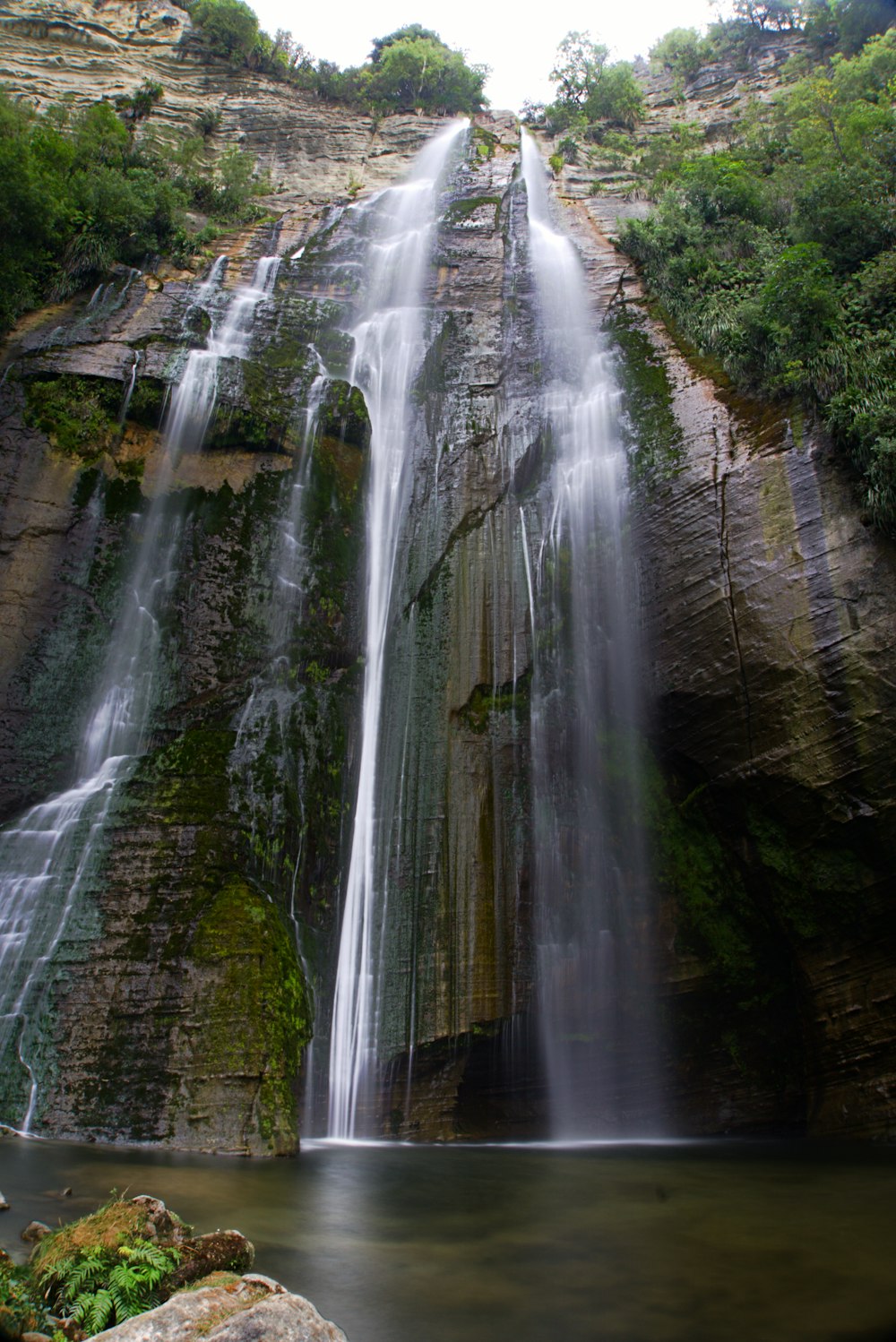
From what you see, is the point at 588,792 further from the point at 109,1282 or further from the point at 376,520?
the point at 109,1282

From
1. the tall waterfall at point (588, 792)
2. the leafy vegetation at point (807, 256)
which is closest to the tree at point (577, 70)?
the leafy vegetation at point (807, 256)

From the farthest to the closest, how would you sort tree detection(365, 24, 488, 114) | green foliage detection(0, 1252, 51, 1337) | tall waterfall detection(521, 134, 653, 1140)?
tree detection(365, 24, 488, 114) < tall waterfall detection(521, 134, 653, 1140) < green foliage detection(0, 1252, 51, 1337)

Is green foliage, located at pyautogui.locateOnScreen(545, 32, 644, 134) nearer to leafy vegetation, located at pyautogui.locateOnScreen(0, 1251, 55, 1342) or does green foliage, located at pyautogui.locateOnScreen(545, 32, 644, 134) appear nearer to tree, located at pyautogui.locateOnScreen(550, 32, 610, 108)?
tree, located at pyautogui.locateOnScreen(550, 32, 610, 108)

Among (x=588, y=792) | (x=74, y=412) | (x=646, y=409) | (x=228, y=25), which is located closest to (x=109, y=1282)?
(x=588, y=792)

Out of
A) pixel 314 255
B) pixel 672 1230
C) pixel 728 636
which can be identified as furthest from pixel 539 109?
pixel 672 1230

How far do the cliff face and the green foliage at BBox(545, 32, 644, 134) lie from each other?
15.9 m

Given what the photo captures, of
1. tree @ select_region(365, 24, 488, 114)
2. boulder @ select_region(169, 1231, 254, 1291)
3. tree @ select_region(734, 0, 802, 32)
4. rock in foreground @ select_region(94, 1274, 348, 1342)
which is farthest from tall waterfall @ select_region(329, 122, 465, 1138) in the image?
tree @ select_region(734, 0, 802, 32)

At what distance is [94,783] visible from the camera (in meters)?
11.2

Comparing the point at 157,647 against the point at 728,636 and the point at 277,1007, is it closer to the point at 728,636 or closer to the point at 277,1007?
the point at 277,1007

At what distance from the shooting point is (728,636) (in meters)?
10.9

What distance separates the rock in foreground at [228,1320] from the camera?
350 centimetres

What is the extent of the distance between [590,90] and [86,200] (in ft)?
58.5

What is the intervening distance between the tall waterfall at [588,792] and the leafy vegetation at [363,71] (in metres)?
20.2

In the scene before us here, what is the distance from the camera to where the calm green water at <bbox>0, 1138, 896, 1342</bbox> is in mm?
4414
